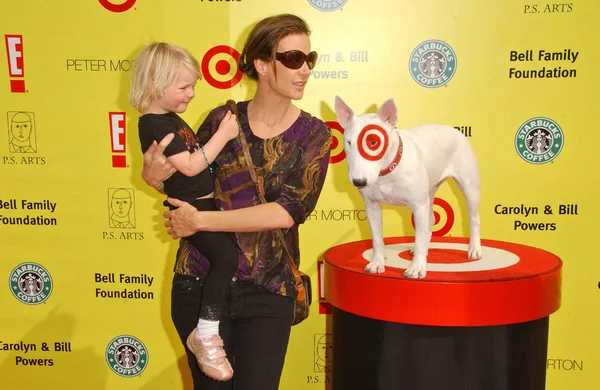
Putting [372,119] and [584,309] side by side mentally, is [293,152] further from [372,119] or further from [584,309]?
[584,309]

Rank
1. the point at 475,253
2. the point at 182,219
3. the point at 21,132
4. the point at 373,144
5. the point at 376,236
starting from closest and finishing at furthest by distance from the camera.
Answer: the point at 182,219 → the point at 373,144 → the point at 376,236 → the point at 475,253 → the point at 21,132

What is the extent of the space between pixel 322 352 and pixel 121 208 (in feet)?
4.51

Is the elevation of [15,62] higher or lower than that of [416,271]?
higher

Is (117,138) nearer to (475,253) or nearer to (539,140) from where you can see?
(475,253)

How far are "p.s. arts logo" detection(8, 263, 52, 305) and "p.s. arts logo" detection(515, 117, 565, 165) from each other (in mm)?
2675

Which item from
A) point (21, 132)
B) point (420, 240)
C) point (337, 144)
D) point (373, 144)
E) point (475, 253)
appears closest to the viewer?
point (373, 144)

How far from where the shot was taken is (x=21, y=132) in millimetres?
3059

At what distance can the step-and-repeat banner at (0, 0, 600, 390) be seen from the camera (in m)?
2.82

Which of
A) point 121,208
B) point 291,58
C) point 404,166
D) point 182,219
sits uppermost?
point 291,58

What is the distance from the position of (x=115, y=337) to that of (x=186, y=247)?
1698 mm

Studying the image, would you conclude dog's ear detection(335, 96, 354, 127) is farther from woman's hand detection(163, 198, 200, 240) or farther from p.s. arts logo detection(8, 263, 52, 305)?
p.s. arts logo detection(8, 263, 52, 305)

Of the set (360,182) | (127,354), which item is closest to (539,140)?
(360,182)

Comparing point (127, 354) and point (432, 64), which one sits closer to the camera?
point (432, 64)

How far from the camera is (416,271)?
1.84 metres
